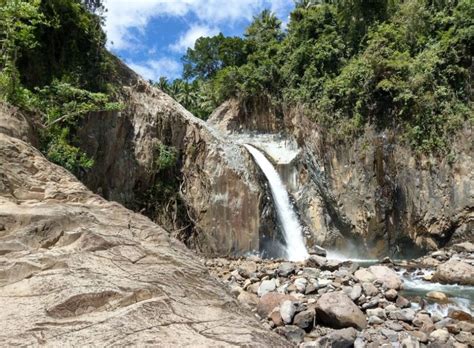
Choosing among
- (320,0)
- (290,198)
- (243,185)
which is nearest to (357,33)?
(320,0)

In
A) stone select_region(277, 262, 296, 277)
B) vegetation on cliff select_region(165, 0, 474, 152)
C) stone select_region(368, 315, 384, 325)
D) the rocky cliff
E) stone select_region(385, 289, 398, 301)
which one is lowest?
stone select_region(368, 315, 384, 325)

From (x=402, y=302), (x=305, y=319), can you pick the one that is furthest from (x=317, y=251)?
(x=305, y=319)

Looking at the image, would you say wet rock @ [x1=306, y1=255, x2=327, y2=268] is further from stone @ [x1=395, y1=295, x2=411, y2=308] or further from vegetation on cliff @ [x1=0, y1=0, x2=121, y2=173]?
vegetation on cliff @ [x1=0, y1=0, x2=121, y2=173]

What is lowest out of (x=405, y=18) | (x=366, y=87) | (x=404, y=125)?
(x=404, y=125)

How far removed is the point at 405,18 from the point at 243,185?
11269 mm

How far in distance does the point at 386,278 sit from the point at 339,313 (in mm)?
2955

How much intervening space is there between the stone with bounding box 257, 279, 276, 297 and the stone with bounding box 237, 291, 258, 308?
218mm

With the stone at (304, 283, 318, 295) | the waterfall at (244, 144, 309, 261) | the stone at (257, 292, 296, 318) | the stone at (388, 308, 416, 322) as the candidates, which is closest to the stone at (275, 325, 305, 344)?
the stone at (257, 292, 296, 318)

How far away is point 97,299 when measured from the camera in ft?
8.78

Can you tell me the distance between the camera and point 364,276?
10242mm

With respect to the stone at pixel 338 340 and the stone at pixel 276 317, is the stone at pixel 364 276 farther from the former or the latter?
the stone at pixel 338 340

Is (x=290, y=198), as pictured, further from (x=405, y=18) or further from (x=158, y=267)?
(x=158, y=267)

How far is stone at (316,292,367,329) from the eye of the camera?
745 centimetres

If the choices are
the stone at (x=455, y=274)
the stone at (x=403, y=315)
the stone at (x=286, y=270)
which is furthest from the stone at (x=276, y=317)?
the stone at (x=455, y=274)
